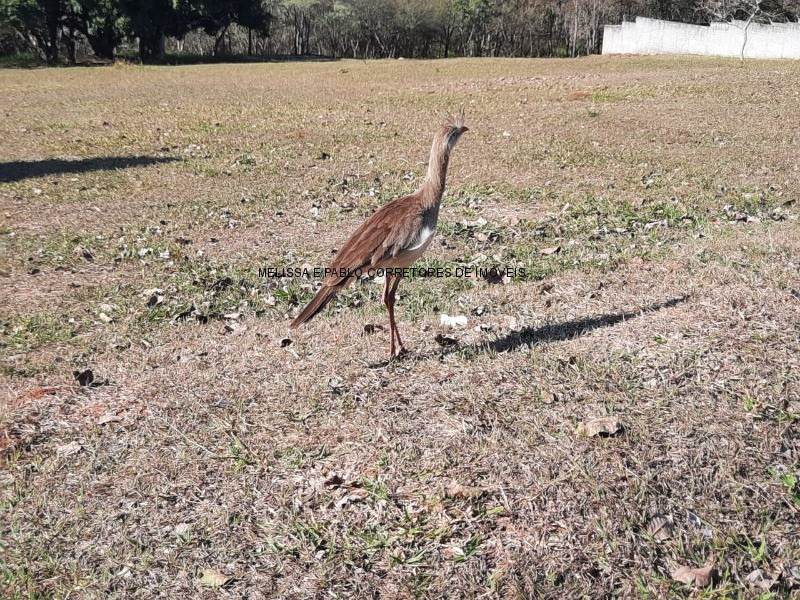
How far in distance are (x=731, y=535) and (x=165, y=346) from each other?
162 inches

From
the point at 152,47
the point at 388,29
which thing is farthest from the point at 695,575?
the point at 388,29

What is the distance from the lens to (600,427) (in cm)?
374

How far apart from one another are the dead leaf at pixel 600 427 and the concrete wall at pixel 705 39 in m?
38.1

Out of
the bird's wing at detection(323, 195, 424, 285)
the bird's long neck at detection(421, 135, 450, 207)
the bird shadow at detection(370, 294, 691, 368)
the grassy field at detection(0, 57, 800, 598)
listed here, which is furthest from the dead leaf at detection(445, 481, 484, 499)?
the bird's long neck at detection(421, 135, 450, 207)

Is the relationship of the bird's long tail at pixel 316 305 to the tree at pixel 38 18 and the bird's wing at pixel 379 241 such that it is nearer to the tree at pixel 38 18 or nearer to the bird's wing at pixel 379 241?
the bird's wing at pixel 379 241

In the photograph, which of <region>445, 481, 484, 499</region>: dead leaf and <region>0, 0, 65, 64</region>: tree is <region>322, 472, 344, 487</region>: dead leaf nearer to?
<region>445, 481, 484, 499</region>: dead leaf

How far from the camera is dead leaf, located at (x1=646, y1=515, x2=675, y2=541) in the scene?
3.11 m

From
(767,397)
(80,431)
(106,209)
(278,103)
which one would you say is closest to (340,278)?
(80,431)

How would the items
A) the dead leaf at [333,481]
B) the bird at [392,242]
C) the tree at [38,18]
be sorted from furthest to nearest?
the tree at [38,18] → the bird at [392,242] → the dead leaf at [333,481]

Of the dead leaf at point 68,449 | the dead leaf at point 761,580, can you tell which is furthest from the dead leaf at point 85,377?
the dead leaf at point 761,580

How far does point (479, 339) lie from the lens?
5148 mm

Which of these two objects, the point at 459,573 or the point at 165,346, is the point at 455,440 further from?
the point at 165,346

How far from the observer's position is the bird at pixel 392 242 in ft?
14.7

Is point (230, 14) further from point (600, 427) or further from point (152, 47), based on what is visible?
point (600, 427)
